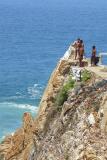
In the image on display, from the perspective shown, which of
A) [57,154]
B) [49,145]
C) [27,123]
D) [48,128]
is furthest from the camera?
[27,123]

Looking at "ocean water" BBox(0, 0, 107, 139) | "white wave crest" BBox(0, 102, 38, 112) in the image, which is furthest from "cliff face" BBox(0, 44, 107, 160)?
"white wave crest" BBox(0, 102, 38, 112)

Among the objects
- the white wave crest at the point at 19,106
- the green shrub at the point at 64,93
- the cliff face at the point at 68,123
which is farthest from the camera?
the white wave crest at the point at 19,106

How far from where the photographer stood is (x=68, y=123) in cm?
2830

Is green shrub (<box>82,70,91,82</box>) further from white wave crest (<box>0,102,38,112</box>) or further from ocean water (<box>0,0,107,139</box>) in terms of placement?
white wave crest (<box>0,102,38,112</box>)

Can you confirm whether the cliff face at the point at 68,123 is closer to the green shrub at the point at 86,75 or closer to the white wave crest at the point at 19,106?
the green shrub at the point at 86,75

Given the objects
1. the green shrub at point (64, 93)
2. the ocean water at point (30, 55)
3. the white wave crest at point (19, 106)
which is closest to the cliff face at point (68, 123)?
the green shrub at point (64, 93)

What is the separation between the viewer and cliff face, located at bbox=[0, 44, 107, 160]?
80.6 feet

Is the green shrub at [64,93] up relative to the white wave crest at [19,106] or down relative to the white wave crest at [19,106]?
up

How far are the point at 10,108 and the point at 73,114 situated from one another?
47033mm

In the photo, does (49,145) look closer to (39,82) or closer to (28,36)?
(39,82)

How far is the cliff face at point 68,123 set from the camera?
2456cm

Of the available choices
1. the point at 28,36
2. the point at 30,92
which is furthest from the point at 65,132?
the point at 28,36

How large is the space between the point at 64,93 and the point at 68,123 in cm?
410

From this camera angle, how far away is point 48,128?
31.5 m
